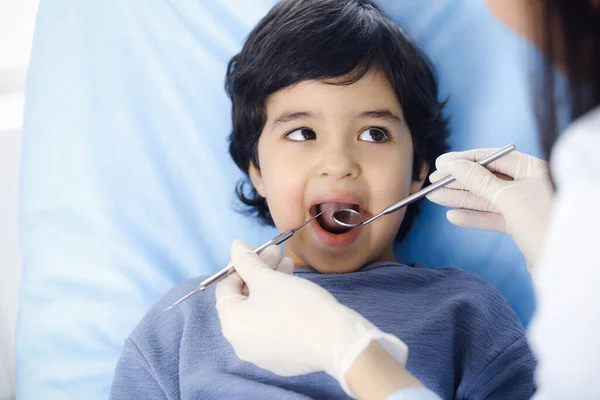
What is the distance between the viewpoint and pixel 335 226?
1296 millimetres

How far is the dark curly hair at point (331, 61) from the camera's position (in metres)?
1.25

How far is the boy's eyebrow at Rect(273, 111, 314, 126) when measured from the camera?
4.05ft

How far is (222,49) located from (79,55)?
0.34 metres

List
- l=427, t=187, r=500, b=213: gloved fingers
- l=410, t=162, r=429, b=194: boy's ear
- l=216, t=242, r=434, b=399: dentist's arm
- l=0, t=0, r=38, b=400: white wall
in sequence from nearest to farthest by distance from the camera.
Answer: l=216, t=242, r=434, b=399: dentist's arm < l=427, t=187, r=500, b=213: gloved fingers < l=410, t=162, r=429, b=194: boy's ear < l=0, t=0, r=38, b=400: white wall

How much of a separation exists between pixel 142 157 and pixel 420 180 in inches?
25.0

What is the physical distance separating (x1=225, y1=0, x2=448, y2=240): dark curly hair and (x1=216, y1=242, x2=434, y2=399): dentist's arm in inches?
14.5

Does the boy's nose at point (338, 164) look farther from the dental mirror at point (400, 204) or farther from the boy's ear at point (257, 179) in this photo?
the boy's ear at point (257, 179)

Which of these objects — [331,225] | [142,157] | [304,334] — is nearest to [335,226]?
[331,225]

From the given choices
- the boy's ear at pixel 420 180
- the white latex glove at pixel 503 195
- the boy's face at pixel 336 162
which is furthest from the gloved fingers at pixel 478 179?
the boy's ear at pixel 420 180

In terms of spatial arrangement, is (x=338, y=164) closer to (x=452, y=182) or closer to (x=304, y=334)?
(x=452, y=182)

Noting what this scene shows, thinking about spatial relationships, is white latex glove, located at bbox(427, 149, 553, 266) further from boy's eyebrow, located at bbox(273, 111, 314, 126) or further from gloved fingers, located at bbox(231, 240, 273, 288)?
gloved fingers, located at bbox(231, 240, 273, 288)

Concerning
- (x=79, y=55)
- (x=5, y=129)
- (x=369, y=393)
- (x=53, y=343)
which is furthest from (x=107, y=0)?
(x=369, y=393)

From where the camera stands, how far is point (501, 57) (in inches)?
58.3

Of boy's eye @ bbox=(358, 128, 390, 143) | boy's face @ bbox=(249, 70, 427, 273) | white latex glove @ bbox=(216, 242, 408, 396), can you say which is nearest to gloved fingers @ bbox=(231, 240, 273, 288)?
white latex glove @ bbox=(216, 242, 408, 396)
